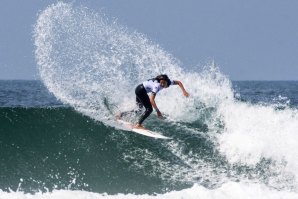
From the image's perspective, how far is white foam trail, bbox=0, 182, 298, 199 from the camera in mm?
8703

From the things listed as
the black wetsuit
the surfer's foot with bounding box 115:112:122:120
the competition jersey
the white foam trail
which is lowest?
the white foam trail

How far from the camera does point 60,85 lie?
1906 cm

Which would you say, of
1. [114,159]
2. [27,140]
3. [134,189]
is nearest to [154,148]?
[114,159]

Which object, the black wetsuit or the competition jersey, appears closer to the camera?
the competition jersey

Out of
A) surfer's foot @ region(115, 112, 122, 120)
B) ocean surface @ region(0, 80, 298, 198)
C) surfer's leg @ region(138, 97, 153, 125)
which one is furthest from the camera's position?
surfer's foot @ region(115, 112, 122, 120)

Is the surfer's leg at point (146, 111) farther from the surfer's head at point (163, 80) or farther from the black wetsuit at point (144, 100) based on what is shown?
the surfer's head at point (163, 80)

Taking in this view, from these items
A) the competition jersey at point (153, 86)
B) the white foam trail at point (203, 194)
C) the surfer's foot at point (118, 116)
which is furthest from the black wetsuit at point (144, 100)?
the white foam trail at point (203, 194)

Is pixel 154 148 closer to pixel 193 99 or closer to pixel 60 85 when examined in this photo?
pixel 193 99

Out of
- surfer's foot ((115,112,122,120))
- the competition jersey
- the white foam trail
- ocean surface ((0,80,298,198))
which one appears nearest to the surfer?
the competition jersey

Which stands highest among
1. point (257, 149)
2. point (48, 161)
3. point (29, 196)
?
point (257, 149)

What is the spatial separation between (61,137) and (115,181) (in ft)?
8.27

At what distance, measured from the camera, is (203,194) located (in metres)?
9.13

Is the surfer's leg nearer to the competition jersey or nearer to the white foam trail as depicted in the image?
the competition jersey

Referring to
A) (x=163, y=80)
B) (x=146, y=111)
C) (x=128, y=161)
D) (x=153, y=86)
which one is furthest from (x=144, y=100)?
(x=128, y=161)
